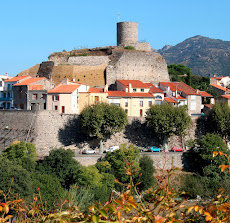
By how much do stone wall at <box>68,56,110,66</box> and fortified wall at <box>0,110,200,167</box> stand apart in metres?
13.2

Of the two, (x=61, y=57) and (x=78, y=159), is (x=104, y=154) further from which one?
(x=61, y=57)

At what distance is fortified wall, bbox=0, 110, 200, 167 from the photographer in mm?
39875

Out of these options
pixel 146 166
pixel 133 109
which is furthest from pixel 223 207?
pixel 133 109

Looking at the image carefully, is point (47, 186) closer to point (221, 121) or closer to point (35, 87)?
point (35, 87)

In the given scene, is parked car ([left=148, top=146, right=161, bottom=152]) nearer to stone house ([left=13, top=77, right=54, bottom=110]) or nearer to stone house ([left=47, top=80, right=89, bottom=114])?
stone house ([left=47, top=80, right=89, bottom=114])

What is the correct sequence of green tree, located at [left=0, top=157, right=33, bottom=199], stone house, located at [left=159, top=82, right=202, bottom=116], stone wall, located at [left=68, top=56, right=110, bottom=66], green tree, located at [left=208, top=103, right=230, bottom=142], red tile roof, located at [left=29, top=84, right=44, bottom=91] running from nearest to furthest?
green tree, located at [left=0, top=157, right=33, bottom=199]
green tree, located at [left=208, top=103, right=230, bottom=142]
red tile roof, located at [left=29, top=84, right=44, bottom=91]
stone house, located at [left=159, top=82, right=202, bottom=116]
stone wall, located at [left=68, top=56, right=110, bottom=66]

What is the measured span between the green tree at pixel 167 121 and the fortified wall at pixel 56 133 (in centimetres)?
136

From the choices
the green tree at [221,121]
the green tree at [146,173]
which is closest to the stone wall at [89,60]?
the green tree at [221,121]

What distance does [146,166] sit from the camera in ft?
116

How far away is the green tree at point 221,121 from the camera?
40625 mm

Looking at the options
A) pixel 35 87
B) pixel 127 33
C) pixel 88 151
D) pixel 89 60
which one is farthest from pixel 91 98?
pixel 127 33

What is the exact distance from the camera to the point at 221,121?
40.5 m

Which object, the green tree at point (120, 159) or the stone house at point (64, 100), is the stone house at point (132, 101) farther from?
the green tree at point (120, 159)

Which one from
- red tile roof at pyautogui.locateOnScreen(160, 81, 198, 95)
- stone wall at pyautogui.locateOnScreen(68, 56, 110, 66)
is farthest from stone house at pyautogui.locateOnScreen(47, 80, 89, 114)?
red tile roof at pyautogui.locateOnScreen(160, 81, 198, 95)
